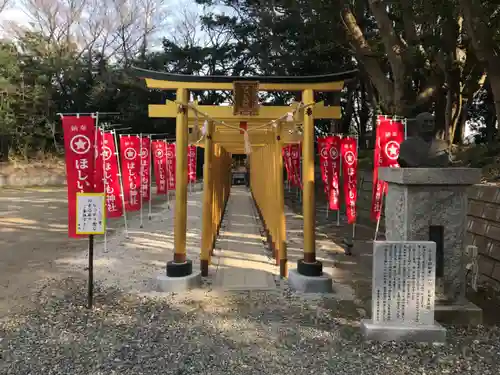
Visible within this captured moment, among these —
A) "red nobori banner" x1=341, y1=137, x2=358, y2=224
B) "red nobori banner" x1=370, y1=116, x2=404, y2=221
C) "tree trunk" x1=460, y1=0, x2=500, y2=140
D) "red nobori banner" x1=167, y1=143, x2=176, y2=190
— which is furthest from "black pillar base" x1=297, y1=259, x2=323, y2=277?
"red nobori banner" x1=167, y1=143, x2=176, y2=190

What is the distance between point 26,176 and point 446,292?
1240 inches

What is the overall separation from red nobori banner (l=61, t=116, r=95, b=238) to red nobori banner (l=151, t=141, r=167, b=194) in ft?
30.2

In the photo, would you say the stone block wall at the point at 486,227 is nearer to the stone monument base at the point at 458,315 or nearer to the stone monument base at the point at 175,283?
the stone monument base at the point at 458,315

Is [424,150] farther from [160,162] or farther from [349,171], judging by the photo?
[160,162]

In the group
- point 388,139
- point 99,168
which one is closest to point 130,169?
point 99,168

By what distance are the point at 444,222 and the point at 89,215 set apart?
3.97 metres

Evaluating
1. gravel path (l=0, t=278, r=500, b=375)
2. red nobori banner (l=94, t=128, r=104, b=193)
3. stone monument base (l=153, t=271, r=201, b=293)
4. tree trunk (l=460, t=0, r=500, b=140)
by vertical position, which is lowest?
gravel path (l=0, t=278, r=500, b=375)

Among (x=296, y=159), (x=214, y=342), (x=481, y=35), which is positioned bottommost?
(x=214, y=342)

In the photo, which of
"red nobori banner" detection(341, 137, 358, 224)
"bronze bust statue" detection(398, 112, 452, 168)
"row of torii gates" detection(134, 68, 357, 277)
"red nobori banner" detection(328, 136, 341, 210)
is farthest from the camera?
"red nobori banner" detection(328, 136, 341, 210)

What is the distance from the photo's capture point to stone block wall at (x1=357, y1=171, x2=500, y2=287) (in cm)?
562

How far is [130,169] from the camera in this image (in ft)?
36.6

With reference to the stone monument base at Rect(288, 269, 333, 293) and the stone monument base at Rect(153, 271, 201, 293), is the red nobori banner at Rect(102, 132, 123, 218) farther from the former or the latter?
the stone monument base at Rect(288, 269, 333, 293)

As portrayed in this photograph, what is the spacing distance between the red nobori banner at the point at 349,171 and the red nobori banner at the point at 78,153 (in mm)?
6136

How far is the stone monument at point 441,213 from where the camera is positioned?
13.5ft
